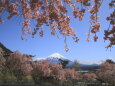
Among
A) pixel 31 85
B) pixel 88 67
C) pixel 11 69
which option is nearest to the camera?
pixel 31 85

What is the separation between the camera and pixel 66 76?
164 feet

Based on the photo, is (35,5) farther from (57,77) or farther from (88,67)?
(88,67)

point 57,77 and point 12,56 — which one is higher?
point 12,56

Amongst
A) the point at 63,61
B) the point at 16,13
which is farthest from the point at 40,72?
the point at 16,13

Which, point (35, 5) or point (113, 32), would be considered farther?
point (35, 5)

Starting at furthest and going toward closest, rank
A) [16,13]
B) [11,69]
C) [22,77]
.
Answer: [22,77] < [11,69] < [16,13]

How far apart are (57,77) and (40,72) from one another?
4.11 meters

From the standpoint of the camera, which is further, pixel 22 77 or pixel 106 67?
pixel 106 67

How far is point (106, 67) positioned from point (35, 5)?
39.8 meters

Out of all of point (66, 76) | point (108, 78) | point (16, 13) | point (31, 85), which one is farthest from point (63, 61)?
point (16, 13)

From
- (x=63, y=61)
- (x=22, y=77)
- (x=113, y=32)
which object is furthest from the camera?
(x=63, y=61)

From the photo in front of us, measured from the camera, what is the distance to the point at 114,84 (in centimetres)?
3941

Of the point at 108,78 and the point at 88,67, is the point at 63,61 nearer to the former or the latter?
the point at 88,67

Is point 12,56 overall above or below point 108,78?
above
